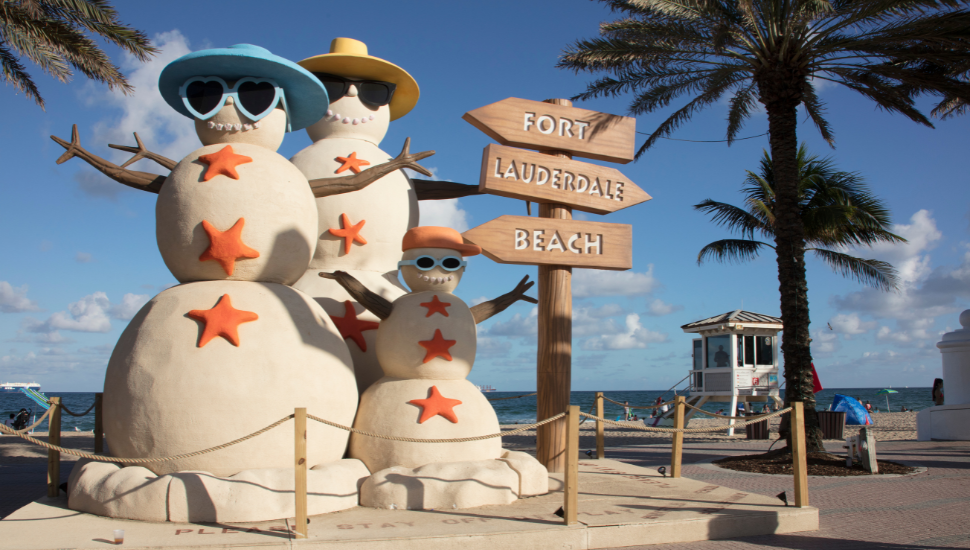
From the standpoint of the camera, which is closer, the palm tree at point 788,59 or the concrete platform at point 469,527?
the concrete platform at point 469,527

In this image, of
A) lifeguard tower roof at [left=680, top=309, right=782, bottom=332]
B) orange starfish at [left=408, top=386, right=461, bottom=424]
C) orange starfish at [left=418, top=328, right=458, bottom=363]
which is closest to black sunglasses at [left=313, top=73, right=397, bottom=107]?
orange starfish at [left=418, top=328, right=458, bottom=363]

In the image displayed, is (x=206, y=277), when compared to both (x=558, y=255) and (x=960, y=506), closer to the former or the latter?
(x=558, y=255)

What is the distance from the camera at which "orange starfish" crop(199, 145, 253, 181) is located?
628 centimetres

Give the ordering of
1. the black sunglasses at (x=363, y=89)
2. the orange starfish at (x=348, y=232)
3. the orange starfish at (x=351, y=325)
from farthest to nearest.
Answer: the black sunglasses at (x=363, y=89) < the orange starfish at (x=348, y=232) < the orange starfish at (x=351, y=325)

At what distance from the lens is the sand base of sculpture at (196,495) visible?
5.24 m

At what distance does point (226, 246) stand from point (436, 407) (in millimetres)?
2406

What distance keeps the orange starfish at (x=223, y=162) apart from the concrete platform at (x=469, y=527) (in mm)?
3026

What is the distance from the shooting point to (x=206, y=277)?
6.32 m

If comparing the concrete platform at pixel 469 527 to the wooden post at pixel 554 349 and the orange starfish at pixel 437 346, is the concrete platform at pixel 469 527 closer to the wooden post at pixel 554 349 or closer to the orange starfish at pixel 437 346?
the wooden post at pixel 554 349

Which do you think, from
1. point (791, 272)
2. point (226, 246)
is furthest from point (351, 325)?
point (791, 272)

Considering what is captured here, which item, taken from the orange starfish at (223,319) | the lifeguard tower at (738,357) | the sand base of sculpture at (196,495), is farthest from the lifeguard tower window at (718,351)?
the orange starfish at (223,319)

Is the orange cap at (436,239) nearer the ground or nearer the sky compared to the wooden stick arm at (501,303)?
nearer the sky

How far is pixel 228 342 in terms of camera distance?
5.77 m

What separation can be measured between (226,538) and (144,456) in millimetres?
1351
